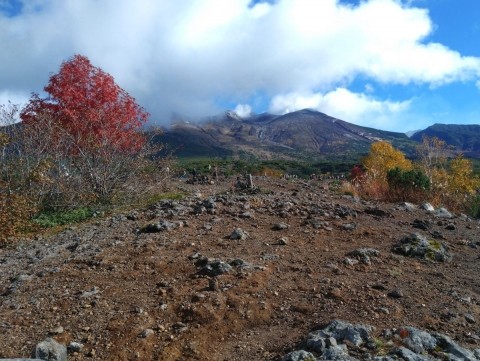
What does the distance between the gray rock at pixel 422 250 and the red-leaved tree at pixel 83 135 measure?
21.5 ft

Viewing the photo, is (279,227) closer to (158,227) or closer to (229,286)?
(158,227)

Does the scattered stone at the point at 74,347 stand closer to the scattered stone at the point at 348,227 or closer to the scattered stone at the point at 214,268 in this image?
the scattered stone at the point at 214,268

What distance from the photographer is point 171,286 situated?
5191mm

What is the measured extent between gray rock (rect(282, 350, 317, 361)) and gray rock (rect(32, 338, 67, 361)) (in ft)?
6.01

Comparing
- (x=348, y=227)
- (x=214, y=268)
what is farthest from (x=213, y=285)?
(x=348, y=227)

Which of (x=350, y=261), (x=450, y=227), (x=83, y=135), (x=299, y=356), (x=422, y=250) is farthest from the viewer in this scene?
(x=83, y=135)

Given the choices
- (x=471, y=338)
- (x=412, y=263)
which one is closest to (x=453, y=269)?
(x=412, y=263)

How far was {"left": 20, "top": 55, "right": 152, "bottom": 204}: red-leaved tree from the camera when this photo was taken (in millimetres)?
10289

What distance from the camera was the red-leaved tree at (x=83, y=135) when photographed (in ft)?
33.8

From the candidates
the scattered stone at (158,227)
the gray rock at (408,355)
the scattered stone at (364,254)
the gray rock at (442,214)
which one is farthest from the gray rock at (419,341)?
the gray rock at (442,214)

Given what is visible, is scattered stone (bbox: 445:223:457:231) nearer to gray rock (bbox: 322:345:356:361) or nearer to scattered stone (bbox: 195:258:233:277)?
scattered stone (bbox: 195:258:233:277)

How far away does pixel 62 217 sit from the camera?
30.9 ft

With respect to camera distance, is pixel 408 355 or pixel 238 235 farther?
pixel 238 235

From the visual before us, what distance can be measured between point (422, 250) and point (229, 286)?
130 inches
